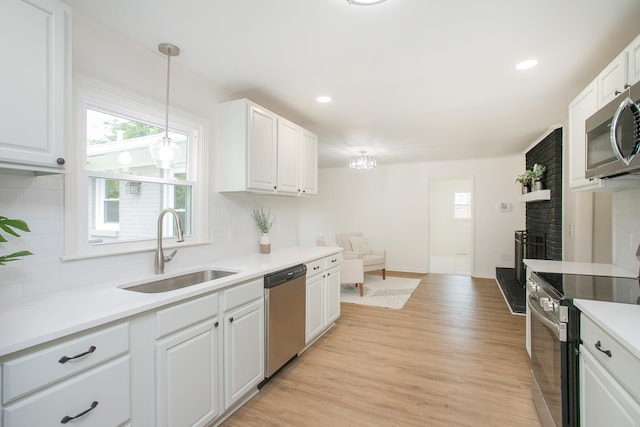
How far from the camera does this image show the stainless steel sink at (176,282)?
201 cm

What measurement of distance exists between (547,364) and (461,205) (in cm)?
817

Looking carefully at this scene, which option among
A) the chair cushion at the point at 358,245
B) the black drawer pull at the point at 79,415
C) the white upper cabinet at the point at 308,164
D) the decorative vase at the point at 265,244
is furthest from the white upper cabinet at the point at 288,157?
the chair cushion at the point at 358,245

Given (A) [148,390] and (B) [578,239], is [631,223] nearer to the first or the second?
(B) [578,239]

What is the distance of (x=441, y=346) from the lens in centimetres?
313

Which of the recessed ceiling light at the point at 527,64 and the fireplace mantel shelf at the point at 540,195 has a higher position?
the recessed ceiling light at the point at 527,64

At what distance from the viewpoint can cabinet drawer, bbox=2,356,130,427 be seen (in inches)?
42.5

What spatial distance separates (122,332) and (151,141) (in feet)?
4.77

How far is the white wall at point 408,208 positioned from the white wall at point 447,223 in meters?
2.71

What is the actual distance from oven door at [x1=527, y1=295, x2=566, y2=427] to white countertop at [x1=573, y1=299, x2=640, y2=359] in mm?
187

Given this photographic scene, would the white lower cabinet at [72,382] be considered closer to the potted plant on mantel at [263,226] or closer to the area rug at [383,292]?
the potted plant on mantel at [263,226]

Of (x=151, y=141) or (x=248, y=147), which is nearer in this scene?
(x=151, y=141)

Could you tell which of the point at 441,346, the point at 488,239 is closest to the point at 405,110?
the point at 441,346

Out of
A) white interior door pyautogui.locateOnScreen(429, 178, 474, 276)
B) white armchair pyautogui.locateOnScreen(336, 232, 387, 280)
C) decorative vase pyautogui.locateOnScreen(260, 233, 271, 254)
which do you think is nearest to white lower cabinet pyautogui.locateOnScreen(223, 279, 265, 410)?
decorative vase pyautogui.locateOnScreen(260, 233, 271, 254)

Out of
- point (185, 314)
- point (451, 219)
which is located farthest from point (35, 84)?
point (451, 219)
